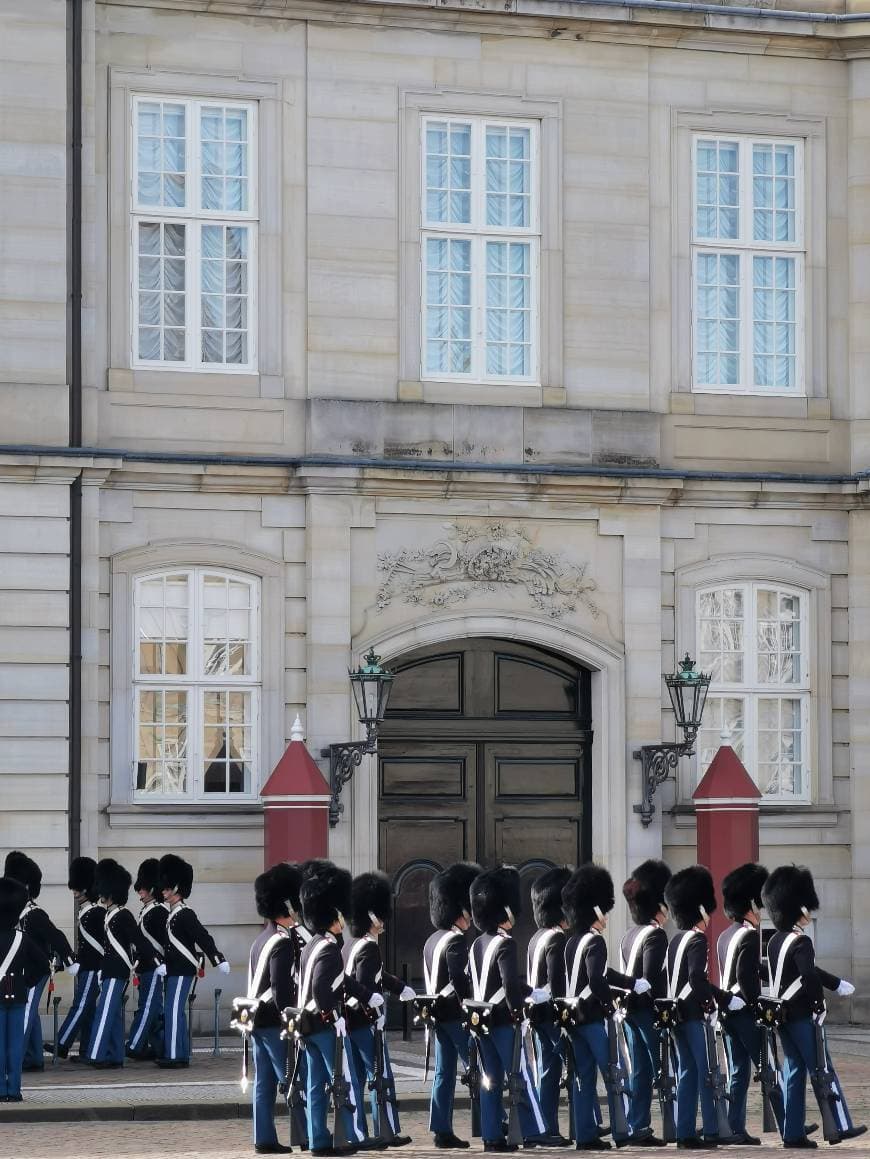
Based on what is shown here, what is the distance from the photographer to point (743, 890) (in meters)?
13.8

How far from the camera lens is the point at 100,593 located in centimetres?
1825

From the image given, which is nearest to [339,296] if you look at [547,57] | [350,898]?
[547,57]

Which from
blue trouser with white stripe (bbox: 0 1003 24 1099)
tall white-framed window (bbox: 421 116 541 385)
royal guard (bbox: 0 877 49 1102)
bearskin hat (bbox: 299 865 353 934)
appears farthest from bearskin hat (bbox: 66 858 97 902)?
tall white-framed window (bbox: 421 116 541 385)

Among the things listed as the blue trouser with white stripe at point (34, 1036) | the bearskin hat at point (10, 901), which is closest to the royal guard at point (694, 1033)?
the bearskin hat at point (10, 901)

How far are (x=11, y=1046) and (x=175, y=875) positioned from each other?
2.34 metres

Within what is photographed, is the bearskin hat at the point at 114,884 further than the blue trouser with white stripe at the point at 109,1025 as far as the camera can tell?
Yes

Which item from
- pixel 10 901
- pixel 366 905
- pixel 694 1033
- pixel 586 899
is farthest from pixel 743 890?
pixel 10 901

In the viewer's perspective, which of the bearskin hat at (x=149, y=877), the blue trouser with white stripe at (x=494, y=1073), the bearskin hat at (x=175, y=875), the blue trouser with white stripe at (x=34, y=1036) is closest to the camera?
the blue trouser with white stripe at (x=494, y=1073)

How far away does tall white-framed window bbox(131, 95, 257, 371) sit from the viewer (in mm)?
18656

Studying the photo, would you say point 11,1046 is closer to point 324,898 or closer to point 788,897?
point 324,898

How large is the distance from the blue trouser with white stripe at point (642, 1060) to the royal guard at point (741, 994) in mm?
380

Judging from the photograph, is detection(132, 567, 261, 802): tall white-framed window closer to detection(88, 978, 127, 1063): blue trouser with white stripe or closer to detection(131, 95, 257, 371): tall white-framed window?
detection(131, 95, 257, 371): tall white-framed window

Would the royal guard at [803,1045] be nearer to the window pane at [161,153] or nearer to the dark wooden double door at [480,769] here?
the dark wooden double door at [480,769]

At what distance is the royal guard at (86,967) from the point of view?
16.9 meters
